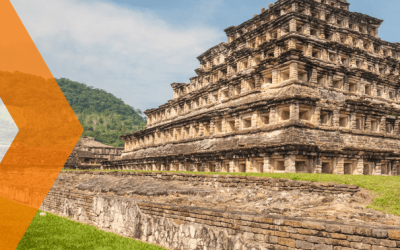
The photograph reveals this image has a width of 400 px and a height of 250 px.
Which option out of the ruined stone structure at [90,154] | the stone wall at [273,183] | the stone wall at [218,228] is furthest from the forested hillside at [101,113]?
the stone wall at [218,228]

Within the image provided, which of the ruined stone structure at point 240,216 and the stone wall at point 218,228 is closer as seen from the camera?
the stone wall at point 218,228

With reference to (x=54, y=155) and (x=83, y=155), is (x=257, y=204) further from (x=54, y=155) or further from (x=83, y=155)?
(x=83, y=155)

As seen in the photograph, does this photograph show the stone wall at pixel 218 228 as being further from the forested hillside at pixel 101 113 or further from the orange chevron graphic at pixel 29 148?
the forested hillside at pixel 101 113

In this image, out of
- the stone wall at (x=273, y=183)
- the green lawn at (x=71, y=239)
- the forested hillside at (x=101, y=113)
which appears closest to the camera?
the green lawn at (x=71, y=239)

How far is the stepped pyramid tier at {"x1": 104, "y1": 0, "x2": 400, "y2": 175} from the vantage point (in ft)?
68.9

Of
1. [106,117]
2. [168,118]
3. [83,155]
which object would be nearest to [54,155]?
[83,155]

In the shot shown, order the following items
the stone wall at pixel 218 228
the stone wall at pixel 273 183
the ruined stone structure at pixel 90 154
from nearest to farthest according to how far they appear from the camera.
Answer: the stone wall at pixel 218 228
the stone wall at pixel 273 183
the ruined stone structure at pixel 90 154

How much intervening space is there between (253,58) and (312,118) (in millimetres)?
9040

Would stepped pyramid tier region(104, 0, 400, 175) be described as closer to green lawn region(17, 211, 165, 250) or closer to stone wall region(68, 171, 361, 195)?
stone wall region(68, 171, 361, 195)

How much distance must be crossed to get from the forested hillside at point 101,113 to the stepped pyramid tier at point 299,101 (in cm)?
7120

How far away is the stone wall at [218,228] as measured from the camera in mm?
5539

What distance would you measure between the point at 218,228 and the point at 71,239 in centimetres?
553

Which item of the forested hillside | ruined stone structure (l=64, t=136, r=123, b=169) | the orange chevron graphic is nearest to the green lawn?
the orange chevron graphic

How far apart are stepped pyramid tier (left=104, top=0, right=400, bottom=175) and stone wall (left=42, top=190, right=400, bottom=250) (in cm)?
1188
